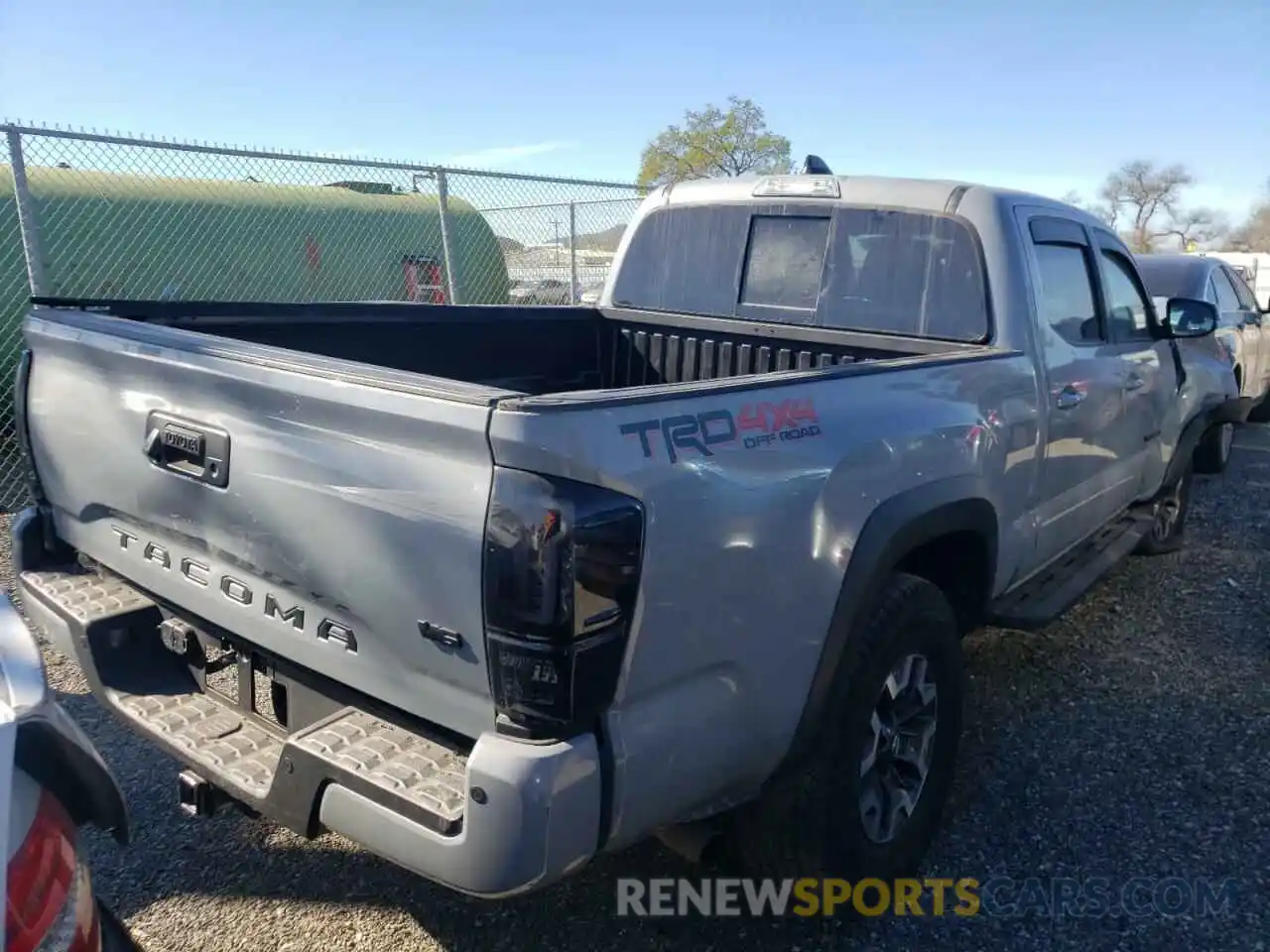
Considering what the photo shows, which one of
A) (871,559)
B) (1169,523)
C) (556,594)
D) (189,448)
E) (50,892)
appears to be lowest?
(1169,523)

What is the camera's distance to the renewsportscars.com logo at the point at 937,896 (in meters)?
2.60

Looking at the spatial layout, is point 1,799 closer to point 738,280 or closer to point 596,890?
point 596,890

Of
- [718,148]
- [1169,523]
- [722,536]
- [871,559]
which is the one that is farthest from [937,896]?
[718,148]

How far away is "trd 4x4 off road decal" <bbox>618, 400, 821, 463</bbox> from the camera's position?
1908 millimetres

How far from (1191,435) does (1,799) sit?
577 centimetres

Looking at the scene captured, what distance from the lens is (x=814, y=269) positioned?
12.8 feet

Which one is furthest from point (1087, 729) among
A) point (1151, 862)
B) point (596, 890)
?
point (596, 890)

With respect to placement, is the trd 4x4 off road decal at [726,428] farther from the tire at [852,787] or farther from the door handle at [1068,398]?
the door handle at [1068,398]

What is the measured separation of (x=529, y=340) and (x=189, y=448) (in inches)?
86.1

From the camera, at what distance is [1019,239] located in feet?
11.6

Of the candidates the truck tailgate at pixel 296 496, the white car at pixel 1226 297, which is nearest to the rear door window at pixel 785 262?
the truck tailgate at pixel 296 496

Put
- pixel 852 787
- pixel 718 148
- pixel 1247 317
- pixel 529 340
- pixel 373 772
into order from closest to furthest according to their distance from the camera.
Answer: pixel 373 772
pixel 852 787
pixel 529 340
pixel 1247 317
pixel 718 148

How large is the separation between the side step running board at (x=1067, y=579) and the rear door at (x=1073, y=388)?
0.31 feet

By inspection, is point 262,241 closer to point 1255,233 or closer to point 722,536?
point 722,536
